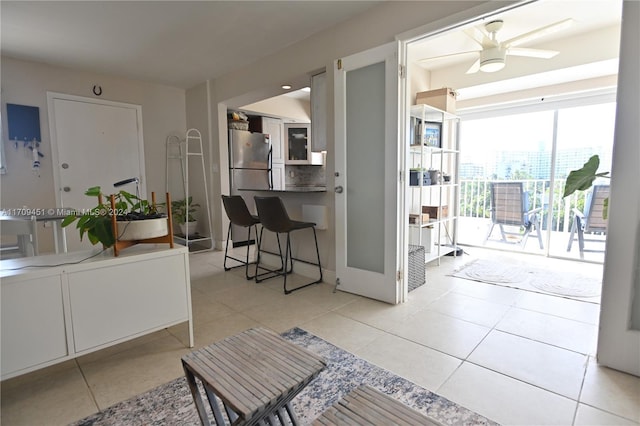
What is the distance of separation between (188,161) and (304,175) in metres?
2.07

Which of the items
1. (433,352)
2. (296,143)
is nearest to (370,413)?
(433,352)

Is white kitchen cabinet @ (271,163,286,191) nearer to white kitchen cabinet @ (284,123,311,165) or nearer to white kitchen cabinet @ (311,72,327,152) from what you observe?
white kitchen cabinet @ (284,123,311,165)

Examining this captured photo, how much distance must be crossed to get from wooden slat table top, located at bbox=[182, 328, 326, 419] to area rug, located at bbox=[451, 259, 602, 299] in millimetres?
2701

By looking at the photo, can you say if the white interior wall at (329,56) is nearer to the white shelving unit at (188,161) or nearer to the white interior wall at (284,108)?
the white shelving unit at (188,161)

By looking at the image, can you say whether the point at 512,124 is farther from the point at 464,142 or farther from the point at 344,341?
the point at 344,341

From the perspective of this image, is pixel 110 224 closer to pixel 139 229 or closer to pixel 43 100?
pixel 139 229

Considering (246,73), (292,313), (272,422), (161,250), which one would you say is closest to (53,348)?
A: (161,250)

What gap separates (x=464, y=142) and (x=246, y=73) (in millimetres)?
3467

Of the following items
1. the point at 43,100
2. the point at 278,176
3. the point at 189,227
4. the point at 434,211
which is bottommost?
the point at 189,227

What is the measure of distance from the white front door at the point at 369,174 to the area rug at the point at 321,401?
1.03 m

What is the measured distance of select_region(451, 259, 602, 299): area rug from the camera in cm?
281

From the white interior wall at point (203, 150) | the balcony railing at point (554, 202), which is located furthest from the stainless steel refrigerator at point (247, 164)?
the balcony railing at point (554, 202)

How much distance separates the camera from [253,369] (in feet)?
3.12

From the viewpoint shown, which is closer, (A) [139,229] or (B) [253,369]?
(B) [253,369]
